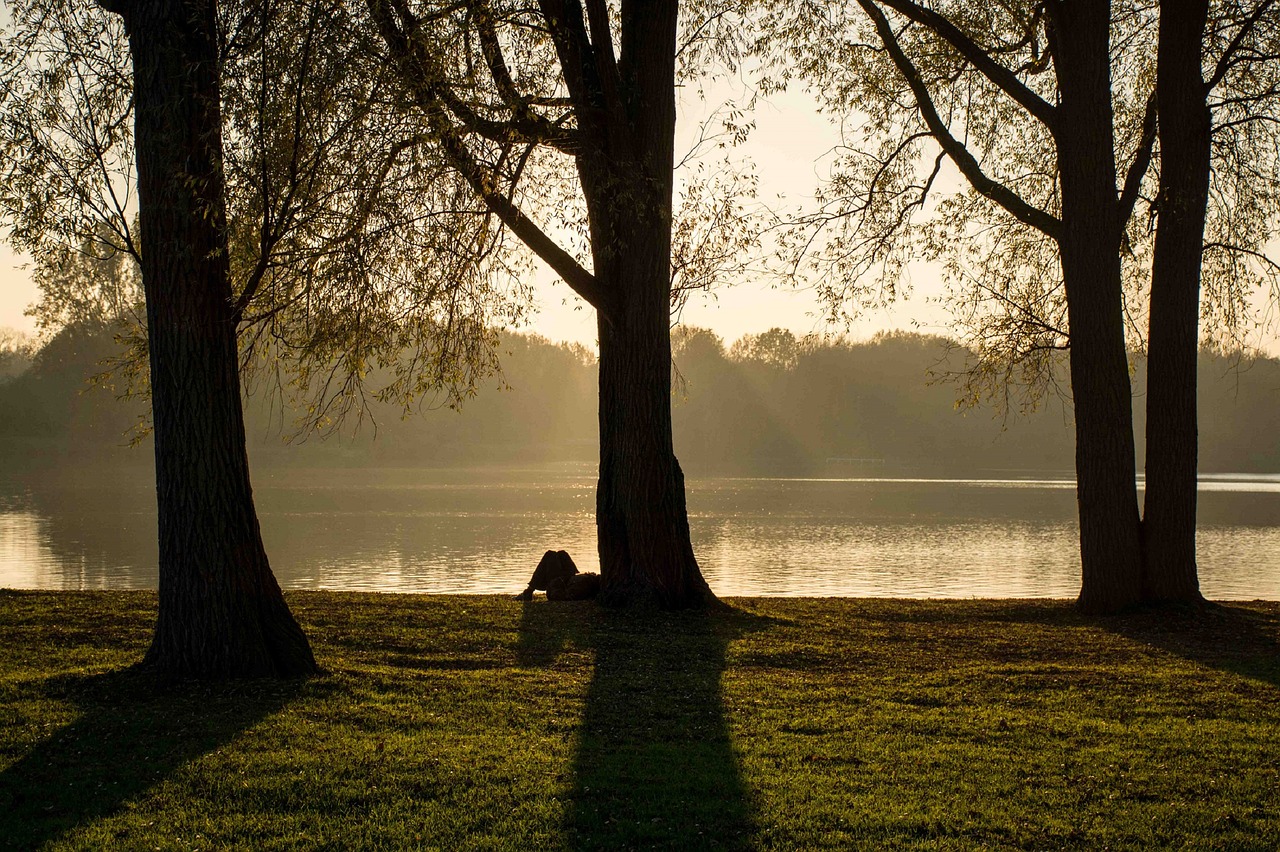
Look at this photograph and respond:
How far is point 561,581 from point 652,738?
6.83m

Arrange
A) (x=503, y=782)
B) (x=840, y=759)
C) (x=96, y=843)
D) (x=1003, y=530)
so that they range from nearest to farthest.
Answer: (x=96, y=843), (x=503, y=782), (x=840, y=759), (x=1003, y=530)

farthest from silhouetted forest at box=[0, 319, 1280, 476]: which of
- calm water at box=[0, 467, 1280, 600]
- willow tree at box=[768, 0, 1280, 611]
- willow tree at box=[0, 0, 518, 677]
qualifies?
willow tree at box=[0, 0, 518, 677]

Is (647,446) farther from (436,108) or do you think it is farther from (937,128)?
(937,128)

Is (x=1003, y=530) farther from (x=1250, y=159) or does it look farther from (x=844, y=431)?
(x=844, y=431)

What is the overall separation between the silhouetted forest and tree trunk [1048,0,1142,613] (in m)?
61.6

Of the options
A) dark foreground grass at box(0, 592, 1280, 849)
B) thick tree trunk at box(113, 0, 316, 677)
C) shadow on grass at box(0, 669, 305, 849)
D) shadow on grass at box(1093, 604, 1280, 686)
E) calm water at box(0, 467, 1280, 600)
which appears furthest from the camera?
calm water at box(0, 467, 1280, 600)

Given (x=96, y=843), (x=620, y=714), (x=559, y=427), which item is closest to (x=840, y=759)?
(x=620, y=714)

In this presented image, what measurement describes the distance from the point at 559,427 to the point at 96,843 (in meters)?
102

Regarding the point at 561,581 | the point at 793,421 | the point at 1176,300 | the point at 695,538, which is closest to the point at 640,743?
the point at 561,581

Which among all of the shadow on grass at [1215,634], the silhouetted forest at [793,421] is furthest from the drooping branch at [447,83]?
the silhouetted forest at [793,421]

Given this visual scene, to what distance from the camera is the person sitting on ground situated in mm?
12430

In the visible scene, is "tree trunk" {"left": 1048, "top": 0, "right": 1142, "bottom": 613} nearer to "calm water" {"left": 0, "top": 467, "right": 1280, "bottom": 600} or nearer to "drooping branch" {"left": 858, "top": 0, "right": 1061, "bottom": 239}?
"drooping branch" {"left": 858, "top": 0, "right": 1061, "bottom": 239}

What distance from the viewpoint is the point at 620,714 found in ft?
21.5

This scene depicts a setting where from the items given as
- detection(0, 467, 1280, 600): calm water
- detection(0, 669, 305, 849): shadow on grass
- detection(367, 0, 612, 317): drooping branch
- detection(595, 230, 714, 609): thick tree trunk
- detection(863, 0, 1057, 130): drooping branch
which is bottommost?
detection(0, 467, 1280, 600): calm water
